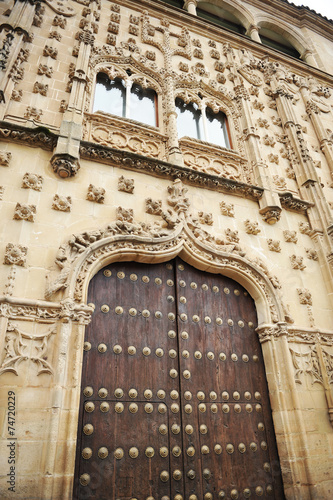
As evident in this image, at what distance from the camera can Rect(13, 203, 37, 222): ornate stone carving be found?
464cm

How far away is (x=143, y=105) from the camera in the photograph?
752 cm

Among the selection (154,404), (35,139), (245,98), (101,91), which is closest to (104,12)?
(101,91)

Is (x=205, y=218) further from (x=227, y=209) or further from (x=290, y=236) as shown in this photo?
(x=290, y=236)

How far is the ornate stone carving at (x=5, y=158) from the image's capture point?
5043 mm

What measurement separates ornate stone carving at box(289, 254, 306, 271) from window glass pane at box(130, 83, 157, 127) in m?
4.01

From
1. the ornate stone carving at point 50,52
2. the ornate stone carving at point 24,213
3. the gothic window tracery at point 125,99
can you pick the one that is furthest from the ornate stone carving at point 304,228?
the ornate stone carving at point 50,52

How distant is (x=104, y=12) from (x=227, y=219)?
21.1 ft

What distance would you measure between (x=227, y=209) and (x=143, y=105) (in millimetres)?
3189

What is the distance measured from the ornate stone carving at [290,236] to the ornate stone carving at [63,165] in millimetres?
4171

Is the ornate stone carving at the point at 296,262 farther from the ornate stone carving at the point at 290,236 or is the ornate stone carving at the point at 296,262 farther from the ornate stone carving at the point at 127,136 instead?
the ornate stone carving at the point at 127,136

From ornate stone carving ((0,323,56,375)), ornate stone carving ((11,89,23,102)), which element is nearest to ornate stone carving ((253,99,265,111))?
ornate stone carving ((11,89,23,102))

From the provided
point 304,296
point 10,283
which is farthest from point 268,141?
point 10,283

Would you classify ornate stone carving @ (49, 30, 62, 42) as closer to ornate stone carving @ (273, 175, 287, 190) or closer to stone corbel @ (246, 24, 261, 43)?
ornate stone carving @ (273, 175, 287, 190)

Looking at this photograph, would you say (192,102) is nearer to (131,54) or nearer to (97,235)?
(131,54)
